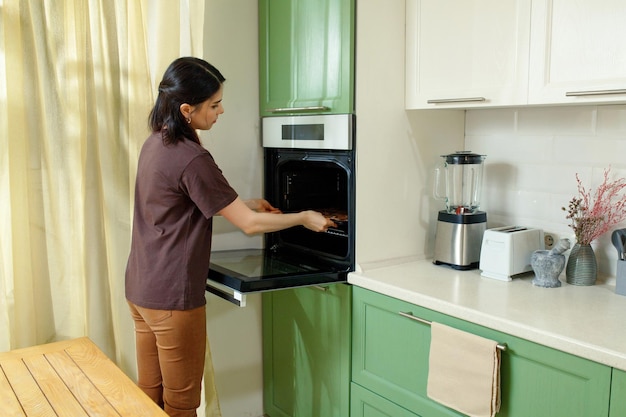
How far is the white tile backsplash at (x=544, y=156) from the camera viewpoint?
6.72 ft

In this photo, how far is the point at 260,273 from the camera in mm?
2129

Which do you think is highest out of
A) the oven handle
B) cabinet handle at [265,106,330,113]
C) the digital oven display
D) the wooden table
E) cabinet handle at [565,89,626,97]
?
cabinet handle at [565,89,626,97]

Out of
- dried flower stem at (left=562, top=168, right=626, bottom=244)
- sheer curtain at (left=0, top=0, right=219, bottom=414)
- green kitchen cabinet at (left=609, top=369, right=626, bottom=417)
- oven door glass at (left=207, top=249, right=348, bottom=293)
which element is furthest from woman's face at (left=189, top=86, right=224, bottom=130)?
green kitchen cabinet at (left=609, top=369, right=626, bottom=417)

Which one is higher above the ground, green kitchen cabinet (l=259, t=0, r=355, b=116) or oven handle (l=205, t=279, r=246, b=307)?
green kitchen cabinet (l=259, t=0, r=355, b=116)

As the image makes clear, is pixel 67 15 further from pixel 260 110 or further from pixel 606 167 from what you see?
pixel 606 167

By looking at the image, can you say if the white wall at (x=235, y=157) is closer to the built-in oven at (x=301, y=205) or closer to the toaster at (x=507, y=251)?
the built-in oven at (x=301, y=205)

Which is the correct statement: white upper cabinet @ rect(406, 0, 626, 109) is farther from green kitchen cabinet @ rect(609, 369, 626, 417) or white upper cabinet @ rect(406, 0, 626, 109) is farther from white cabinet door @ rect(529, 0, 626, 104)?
green kitchen cabinet @ rect(609, 369, 626, 417)

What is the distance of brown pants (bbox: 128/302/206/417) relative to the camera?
193 centimetres

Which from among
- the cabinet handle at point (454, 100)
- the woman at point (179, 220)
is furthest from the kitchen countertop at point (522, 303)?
the cabinet handle at point (454, 100)

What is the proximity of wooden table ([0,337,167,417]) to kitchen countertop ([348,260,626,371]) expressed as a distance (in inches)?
34.3

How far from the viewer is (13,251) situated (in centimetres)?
203

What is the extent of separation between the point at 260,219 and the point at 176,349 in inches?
19.3

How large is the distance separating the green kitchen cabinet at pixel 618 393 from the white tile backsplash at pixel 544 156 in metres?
0.72

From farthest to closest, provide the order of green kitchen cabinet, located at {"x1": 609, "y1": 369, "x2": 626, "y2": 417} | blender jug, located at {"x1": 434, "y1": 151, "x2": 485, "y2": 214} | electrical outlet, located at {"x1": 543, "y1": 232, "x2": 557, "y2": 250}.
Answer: blender jug, located at {"x1": 434, "y1": 151, "x2": 485, "y2": 214}
electrical outlet, located at {"x1": 543, "y1": 232, "x2": 557, "y2": 250}
green kitchen cabinet, located at {"x1": 609, "y1": 369, "x2": 626, "y2": 417}
